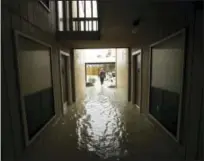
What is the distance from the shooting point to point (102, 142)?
3197 millimetres

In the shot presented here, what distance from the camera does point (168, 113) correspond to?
3.34 meters

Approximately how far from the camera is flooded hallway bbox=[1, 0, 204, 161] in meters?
Result: 2.32

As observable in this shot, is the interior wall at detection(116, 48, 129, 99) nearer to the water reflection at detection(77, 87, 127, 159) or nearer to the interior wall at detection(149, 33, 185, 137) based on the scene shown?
the water reflection at detection(77, 87, 127, 159)

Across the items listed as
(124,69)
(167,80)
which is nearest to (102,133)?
(167,80)

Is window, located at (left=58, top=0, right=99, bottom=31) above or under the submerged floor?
above

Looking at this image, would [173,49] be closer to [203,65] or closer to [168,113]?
[203,65]

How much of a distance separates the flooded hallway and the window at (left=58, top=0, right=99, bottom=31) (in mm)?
544

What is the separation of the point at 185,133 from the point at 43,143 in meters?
2.32

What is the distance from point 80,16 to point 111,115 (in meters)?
3.18

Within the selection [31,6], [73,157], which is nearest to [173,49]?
[73,157]

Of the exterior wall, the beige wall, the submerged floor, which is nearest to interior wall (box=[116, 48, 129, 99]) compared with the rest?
the beige wall

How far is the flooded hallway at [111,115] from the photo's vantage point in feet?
7.63

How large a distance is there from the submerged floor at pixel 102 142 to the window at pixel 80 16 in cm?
279

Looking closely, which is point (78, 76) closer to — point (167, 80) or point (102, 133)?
point (102, 133)
